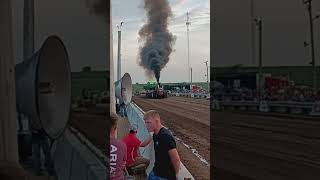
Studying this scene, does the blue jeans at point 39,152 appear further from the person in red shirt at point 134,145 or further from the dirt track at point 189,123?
the dirt track at point 189,123

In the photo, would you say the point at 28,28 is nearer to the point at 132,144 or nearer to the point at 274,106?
the point at 132,144

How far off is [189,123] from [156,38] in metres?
0.61

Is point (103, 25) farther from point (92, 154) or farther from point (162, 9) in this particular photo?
point (92, 154)

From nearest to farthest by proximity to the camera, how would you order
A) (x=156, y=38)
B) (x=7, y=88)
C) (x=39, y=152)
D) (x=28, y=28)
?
(x=7, y=88), (x=28, y=28), (x=39, y=152), (x=156, y=38)

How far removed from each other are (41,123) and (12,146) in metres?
0.22

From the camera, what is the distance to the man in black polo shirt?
3.38m

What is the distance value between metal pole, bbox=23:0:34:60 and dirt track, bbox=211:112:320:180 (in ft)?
3.93

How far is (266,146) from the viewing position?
2.94 m

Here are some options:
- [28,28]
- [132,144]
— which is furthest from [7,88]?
[132,144]

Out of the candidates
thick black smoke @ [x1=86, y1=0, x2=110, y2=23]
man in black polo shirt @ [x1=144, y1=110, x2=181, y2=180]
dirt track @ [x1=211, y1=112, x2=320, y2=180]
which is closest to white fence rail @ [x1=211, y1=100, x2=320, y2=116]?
dirt track @ [x1=211, y1=112, x2=320, y2=180]

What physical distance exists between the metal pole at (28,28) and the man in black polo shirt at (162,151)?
867 millimetres

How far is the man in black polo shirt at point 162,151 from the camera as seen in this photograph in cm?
338

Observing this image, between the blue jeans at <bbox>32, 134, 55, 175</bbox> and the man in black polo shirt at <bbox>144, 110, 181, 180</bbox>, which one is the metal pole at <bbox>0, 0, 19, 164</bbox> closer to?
the blue jeans at <bbox>32, 134, 55, 175</bbox>

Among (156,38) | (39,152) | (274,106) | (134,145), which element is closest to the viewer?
(274,106)
